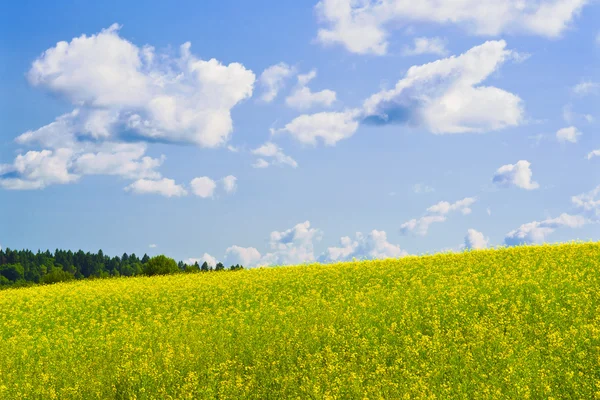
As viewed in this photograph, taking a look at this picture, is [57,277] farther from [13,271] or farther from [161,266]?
[13,271]

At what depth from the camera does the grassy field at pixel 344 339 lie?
1395 cm

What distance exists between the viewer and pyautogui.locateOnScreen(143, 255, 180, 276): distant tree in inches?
1794

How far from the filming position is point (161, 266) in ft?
150

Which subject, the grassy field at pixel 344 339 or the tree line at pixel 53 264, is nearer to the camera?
the grassy field at pixel 344 339

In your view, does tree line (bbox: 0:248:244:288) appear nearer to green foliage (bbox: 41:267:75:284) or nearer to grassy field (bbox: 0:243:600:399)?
green foliage (bbox: 41:267:75:284)

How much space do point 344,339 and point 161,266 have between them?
31122 millimetres

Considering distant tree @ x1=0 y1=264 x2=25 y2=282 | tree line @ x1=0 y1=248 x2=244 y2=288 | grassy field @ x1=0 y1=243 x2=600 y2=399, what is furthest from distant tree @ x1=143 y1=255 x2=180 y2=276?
distant tree @ x1=0 y1=264 x2=25 y2=282

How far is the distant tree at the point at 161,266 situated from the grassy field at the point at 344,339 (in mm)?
15823

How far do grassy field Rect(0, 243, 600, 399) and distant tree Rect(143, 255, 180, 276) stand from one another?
15.8m

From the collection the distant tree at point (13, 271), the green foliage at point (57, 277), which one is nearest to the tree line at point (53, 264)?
the distant tree at point (13, 271)

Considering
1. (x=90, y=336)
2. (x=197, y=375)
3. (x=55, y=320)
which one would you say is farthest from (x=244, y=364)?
(x=55, y=320)

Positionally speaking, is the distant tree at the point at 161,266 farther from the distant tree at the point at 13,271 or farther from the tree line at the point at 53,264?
the distant tree at the point at 13,271

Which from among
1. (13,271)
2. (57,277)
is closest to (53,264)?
(13,271)

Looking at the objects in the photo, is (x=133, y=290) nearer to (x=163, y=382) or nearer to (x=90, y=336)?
(x=90, y=336)
